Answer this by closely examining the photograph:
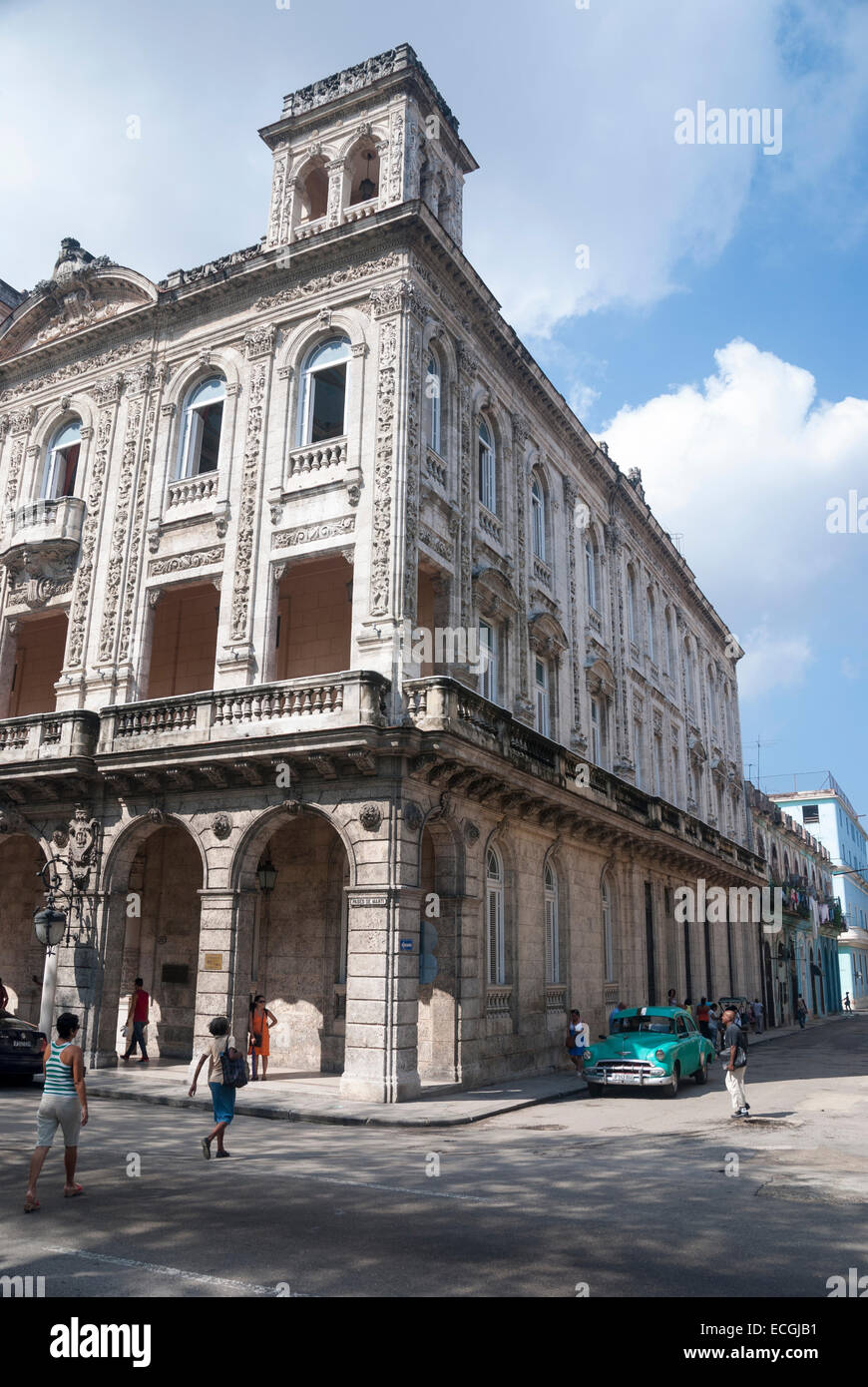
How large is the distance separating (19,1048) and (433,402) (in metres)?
14.8

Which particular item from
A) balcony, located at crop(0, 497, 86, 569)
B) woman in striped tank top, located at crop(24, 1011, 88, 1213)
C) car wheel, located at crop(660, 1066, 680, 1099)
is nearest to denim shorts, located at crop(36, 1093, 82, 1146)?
woman in striped tank top, located at crop(24, 1011, 88, 1213)

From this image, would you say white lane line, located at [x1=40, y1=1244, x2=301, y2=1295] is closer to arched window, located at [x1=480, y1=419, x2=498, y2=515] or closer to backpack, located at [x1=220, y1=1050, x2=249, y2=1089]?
backpack, located at [x1=220, y1=1050, x2=249, y2=1089]

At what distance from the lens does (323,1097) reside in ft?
53.1

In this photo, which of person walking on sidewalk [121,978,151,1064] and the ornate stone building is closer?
the ornate stone building

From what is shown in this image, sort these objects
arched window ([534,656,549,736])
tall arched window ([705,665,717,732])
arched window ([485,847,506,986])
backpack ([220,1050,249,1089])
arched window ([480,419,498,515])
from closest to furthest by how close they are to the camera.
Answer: backpack ([220,1050,249,1089])
arched window ([485,847,506,986])
arched window ([480,419,498,515])
arched window ([534,656,549,736])
tall arched window ([705,665,717,732])

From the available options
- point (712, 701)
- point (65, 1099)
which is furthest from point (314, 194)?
point (712, 701)

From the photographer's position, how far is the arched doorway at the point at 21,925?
22984 mm

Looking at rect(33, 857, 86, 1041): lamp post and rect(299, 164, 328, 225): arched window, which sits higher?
rect(299, 164, 328, 225): arched window

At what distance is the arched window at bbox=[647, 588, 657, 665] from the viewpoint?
35.9 meters

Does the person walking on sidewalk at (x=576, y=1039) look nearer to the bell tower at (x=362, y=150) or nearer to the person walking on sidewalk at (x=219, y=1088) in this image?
the person walking on sidewalk at (x=219, y=1088)

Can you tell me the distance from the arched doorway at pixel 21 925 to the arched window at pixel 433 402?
12633 mm

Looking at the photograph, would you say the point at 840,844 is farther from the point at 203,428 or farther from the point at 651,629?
the point at 203,428

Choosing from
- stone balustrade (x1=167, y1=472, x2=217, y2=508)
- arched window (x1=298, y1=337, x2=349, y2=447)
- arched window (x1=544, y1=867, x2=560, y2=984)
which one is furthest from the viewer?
arched window (x1=544, y1=867, x2=560, y2=984)
